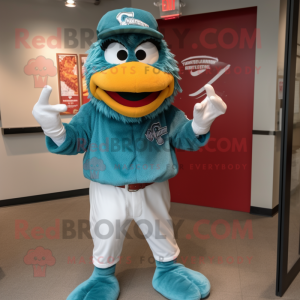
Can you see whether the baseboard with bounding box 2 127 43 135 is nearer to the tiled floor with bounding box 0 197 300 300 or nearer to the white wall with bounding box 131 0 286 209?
the tiled floor with bounding box 0 197 300 300

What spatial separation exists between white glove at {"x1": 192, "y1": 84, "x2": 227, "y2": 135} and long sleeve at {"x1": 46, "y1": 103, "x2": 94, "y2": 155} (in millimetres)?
580

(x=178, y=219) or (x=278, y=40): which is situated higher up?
(x=278, y=40)

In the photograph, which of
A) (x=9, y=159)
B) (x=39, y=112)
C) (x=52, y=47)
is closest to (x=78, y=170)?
(x=9, y=159)

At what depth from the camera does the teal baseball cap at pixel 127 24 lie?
5.24 feet

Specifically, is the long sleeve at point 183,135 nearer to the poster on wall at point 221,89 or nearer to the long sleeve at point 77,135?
the long sleeve at point 77,135

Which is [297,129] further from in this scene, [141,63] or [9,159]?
[9,159]

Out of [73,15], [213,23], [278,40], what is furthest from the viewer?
[73,15]

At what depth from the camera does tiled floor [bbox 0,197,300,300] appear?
79.9 inches

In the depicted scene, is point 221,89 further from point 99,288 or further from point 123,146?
point 99,288

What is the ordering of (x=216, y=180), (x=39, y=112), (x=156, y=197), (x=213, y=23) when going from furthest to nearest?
(x=216, y=180) → (x=213, y=23) → (x=156, y=197) → (x=39, y=112)

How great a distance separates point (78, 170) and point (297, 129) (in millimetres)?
2703

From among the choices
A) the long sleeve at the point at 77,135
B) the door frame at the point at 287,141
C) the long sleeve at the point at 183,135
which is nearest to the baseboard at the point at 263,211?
the door frame at the point at 287,141

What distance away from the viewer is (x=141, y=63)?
1599 mm

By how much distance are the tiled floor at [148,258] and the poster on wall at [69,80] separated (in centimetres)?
128
